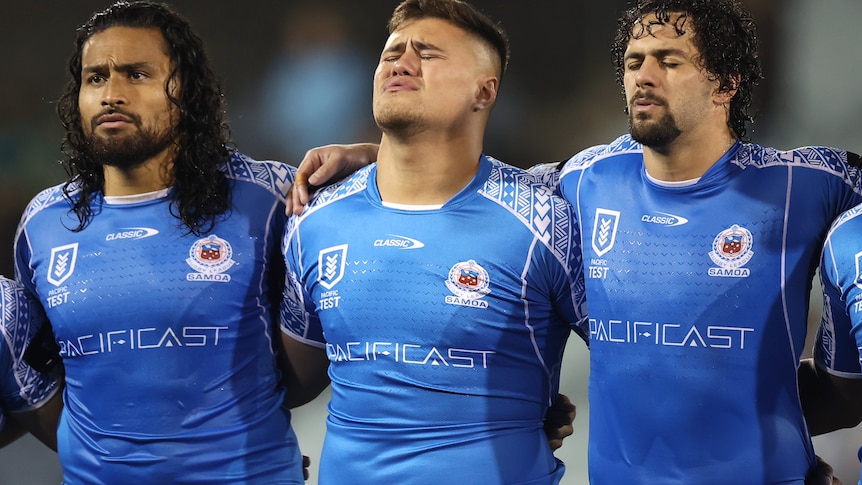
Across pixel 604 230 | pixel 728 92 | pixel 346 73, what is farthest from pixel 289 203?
pixel 346 73

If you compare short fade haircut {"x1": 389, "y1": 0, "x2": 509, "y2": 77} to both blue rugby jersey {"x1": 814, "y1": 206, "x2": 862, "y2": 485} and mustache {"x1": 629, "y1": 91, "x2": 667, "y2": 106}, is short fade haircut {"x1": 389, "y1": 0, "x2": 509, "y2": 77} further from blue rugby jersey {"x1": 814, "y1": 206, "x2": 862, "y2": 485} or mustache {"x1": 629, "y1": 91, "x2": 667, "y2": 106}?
blue rugby jersey {"x1": 814, "y1": 206, "x2": 862, "y2": 485}

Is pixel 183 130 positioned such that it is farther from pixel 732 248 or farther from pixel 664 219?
pixel 732 248

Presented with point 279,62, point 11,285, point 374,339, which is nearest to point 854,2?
point 279,62

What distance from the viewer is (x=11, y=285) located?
319 cm

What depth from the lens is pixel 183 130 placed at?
3264 millimetres

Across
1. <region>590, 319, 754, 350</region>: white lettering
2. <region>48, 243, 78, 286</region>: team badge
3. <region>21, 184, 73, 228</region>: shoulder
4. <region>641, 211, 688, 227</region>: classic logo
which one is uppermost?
<region>641, 211, 688, 227</region>: classic logo

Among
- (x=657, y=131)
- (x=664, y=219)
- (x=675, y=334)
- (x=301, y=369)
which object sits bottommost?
(x=301, y=369)

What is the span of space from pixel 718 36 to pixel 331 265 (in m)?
1.33

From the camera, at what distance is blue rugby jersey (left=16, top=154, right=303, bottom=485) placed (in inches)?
118

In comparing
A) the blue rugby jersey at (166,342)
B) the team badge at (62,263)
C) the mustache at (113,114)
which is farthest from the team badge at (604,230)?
the team badge at (62,263)

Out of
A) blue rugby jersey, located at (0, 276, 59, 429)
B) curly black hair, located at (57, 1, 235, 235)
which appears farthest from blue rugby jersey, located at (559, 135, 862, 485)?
blue rugby jersey, located at (0, 276, 59, 429)

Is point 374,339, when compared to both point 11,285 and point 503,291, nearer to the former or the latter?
point 503,291

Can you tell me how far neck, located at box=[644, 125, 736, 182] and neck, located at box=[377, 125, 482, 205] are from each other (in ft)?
1.75

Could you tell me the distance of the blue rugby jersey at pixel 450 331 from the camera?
269cm
